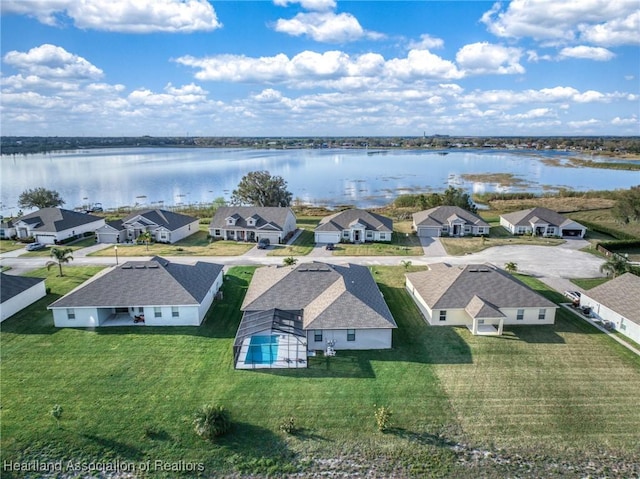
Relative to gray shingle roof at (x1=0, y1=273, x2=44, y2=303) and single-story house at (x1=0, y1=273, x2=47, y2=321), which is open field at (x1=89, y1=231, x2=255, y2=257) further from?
gray shingle roof at (x1=0, y1=273, x2=44, y2=303)

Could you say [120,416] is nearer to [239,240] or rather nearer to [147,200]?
[239,240]

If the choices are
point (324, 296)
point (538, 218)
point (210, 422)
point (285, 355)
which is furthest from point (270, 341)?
point (538, 218)

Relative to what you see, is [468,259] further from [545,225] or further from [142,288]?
[142,288]

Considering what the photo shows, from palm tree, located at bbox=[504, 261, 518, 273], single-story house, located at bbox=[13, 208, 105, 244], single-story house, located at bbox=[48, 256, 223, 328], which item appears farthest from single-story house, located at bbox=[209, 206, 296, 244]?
palm tree, located at bbox=[504, 261, 518, 273]

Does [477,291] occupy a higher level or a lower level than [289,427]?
higher

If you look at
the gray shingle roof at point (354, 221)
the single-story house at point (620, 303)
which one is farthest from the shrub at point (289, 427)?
the gray shingle roof at point (354, 221)

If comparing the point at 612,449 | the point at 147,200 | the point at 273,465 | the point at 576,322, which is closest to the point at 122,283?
the point at 273,465
